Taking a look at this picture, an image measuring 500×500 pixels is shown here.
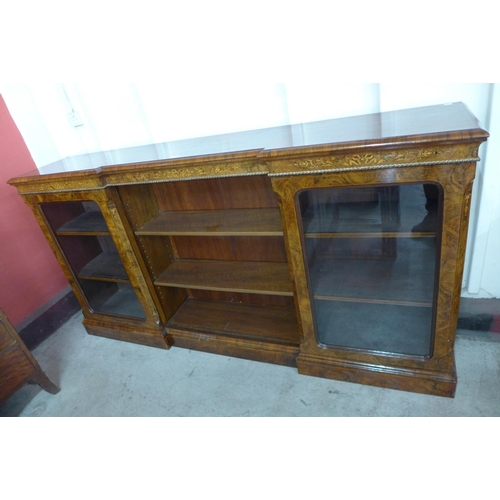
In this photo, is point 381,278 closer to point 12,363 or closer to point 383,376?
point 383,376

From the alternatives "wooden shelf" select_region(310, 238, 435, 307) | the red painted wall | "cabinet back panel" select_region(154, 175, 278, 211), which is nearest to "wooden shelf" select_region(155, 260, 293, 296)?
"wooden shelf" select_region(310, 238, 435, 307)

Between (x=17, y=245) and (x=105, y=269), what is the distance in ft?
1.87

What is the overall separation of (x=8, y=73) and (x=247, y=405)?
1607 mm

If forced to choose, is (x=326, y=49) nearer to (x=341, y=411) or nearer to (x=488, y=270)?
(x=488, y=270)

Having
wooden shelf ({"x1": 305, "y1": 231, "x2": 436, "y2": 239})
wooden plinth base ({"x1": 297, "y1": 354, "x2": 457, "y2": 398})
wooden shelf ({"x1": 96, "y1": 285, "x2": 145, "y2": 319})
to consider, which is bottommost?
wooden plinth base ({"x1": 297, "y1": 354, "x2": 457, "y2": 398})

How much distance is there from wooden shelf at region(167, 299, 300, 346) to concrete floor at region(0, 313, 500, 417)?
0.13m

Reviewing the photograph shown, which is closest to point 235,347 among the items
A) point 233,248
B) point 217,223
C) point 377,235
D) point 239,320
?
point 239,320

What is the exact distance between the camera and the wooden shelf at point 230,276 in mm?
1496

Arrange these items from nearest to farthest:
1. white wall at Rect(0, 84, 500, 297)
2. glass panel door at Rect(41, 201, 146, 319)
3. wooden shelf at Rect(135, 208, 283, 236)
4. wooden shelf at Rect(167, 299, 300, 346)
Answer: white wall at Rect(0, 84, 500, 297), wooden shelf at Rect(135, 208, 283, 236), wooden shelf at Rect(167, 299, 300, 346), glass panel door at Rect(41, 201, 146, 319)

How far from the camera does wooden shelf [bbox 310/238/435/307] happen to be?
118cm

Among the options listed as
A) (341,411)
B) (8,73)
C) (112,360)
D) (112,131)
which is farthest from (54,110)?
(341,411)

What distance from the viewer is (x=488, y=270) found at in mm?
1452

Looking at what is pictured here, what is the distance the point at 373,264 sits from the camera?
1301mm

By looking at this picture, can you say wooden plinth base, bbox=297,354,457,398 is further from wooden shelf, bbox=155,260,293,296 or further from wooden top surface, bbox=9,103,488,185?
wooden top surface, bbox=9,103,488,185
